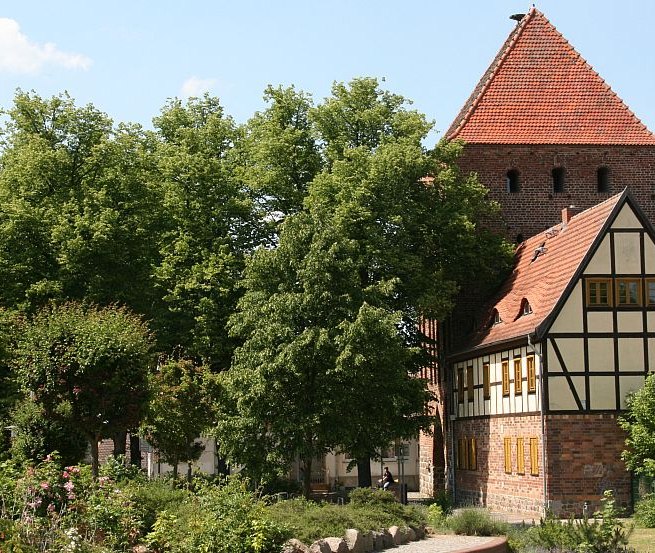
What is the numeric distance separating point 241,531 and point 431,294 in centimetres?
2049

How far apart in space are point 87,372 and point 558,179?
955 inches

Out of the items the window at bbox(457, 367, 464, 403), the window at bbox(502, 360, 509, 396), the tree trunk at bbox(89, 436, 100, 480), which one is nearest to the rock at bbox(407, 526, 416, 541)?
the tree trunk at bbox(89, 436, 100, 480)

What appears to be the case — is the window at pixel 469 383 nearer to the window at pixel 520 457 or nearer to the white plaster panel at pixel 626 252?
the window at pixel 520 457

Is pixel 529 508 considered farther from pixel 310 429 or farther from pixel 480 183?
pixel 480 183

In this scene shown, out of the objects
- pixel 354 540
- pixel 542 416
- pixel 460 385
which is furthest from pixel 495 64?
pixel 354 540

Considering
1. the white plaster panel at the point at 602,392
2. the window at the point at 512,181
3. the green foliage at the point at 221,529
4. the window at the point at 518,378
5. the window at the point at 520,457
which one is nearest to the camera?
the green foliage at the point at 221,529

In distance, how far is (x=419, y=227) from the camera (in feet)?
125

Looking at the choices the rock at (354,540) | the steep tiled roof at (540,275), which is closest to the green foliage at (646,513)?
the steep tiled roof at (540,275)

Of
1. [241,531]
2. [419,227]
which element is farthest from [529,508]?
[241,531]

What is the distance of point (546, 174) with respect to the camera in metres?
42.7

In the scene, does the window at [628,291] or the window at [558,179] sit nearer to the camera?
the window at [628,291]

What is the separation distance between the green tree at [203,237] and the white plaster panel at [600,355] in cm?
1056

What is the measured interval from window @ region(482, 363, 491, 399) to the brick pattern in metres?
0.75

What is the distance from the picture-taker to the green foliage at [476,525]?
22.7 m
